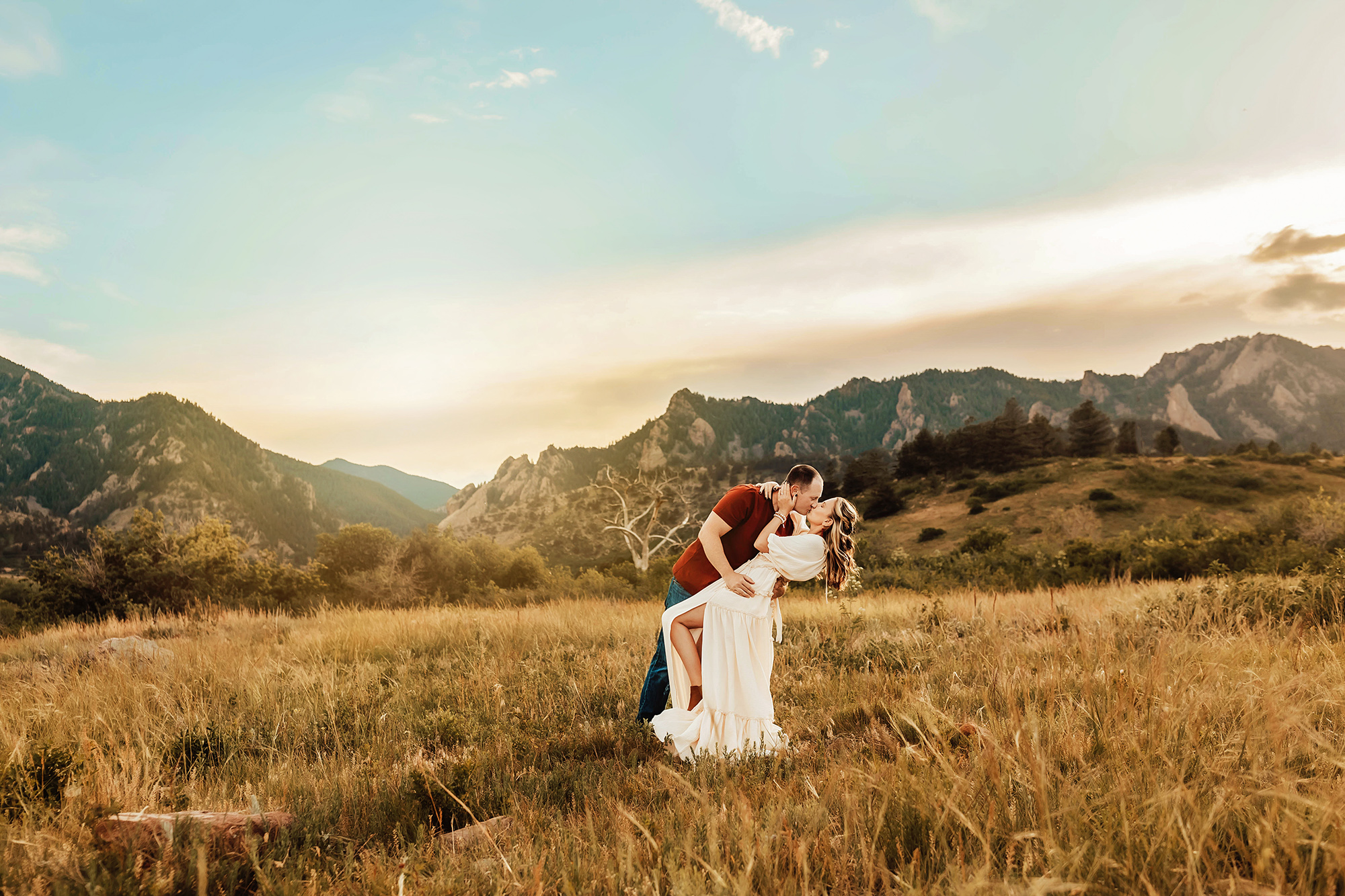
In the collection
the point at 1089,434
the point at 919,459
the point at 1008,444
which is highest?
the point at 1089,434

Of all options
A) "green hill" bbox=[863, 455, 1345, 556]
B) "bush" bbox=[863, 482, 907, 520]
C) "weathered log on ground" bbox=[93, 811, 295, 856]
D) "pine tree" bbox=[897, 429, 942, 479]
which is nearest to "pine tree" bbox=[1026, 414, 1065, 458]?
"pine tree" bbox=[897, 429, 942, 479]

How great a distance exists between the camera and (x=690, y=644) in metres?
4.90

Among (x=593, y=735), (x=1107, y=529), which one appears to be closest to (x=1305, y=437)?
(x=1107, y=529)

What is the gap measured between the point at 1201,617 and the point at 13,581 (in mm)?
55380

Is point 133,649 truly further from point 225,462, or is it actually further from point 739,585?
point 225,462

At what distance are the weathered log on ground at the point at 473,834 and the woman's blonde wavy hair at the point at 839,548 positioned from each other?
2.45 meters

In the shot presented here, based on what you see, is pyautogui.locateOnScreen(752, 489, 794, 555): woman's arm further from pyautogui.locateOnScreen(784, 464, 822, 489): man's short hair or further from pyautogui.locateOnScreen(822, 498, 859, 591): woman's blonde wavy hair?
pyautogui.locateOnScreen(822, 498, 859, 591): woman's blonde wavy hair

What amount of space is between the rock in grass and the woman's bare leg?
677cm

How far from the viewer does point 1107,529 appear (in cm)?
4281

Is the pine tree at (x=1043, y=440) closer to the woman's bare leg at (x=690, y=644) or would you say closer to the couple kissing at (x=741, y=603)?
the couple kissing at (x=741, y=603)

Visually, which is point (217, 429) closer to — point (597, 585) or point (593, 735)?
point (597, 585)

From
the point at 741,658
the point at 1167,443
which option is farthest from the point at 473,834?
the point at 1167,443

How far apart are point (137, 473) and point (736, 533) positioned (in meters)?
206

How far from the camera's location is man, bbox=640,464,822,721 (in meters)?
4.61
